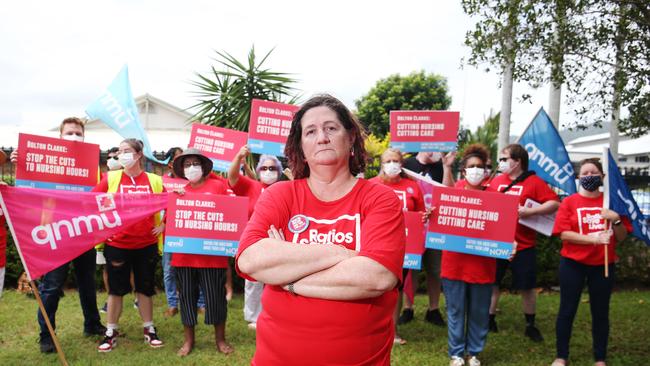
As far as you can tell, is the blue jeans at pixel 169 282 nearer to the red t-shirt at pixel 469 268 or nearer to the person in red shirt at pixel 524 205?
the red t-shirt at pixel 469 268

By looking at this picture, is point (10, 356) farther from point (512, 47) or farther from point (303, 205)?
point (512, 47)

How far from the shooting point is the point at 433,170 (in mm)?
6734

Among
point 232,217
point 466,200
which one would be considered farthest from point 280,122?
point 466,200

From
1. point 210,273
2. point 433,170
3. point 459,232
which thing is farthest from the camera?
point 433,170

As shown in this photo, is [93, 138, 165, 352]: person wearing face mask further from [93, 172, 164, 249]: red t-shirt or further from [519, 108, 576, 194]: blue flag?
[519, 108, 576, 194]: blue flag

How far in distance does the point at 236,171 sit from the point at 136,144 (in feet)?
3.62

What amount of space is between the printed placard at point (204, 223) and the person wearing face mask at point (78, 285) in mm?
1107

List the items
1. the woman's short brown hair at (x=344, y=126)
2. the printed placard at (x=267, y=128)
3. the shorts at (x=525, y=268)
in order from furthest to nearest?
the printed placard at (x=267, y=128) → the shorts at (x=525, y=268) → the woman's short brown hair at (x=344, y=126)

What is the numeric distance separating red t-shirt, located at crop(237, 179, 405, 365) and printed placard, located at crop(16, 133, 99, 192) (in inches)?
151

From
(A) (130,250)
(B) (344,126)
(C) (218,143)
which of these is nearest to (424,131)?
(C) (218,143)

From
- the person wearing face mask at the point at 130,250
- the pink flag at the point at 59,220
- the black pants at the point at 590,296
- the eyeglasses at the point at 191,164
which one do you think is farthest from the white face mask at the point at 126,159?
the black pants at the point at 590,296

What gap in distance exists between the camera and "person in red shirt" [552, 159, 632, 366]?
15.2ft

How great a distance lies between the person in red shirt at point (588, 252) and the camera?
183 inches

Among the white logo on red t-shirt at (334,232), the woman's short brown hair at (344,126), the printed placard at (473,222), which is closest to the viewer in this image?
the white logo on red t-shirt at (334,232)
